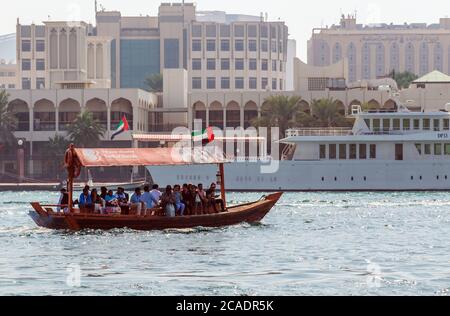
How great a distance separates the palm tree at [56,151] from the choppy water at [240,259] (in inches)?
2453

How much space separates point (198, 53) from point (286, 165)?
92.9m

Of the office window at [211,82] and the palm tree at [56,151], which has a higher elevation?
the office window at [211,82]

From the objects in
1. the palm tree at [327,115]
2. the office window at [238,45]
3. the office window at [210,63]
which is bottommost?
the palm tree at [327,115]

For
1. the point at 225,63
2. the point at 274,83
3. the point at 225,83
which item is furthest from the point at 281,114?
the point at 274,83

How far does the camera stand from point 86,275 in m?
29.6

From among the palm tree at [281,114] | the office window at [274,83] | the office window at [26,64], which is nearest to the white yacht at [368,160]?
the palm tree at [281,114]

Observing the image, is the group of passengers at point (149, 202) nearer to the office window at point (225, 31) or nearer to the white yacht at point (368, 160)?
the white yacht at point (368, 160)

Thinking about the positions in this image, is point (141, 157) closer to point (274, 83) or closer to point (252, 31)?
point (274, 83)

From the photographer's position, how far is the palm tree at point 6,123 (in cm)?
11519

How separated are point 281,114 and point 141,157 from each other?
7050cm

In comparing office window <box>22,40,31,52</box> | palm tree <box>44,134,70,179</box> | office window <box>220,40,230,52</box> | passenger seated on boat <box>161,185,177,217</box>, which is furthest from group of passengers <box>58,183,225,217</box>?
office window <box>220,40,230,52</box>

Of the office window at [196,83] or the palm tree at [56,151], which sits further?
the office window at [196,83]
